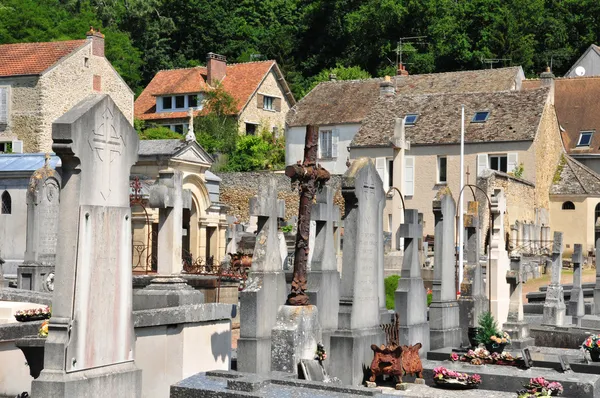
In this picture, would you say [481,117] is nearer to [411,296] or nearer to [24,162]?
[24,162]

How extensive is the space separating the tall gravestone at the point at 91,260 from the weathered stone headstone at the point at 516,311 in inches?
417

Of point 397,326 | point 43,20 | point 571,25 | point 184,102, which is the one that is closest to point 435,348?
point 397,326

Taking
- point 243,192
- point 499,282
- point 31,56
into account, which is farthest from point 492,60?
point 499,282

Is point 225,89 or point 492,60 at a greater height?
point 492,60

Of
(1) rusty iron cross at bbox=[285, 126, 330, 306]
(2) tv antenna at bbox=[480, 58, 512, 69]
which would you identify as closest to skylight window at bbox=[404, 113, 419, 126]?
(2) tv antenna at bbox=[480, 58, 512, 69]

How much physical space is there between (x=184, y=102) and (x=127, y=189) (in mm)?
54349

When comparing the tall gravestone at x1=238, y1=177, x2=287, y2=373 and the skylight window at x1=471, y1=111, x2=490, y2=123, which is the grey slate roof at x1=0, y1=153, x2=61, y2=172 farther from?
the skylight window at x1=471, y1=111, x2=490, y2=123

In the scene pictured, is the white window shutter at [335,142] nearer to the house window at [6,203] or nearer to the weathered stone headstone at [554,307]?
the house window at [6,203]

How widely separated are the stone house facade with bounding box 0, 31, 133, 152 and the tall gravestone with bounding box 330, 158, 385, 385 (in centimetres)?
3948

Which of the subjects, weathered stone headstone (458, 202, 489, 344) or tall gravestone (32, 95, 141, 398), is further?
weathered stone headstone (458, 202, 489, 344)

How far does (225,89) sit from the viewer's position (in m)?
62.5

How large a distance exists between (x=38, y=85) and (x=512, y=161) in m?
24.0

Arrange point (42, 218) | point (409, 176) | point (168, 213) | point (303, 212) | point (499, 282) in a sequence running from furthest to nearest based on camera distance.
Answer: point (409, 176)
point (42, 218)
point (499, 282)
point (303, 212)
point (168, 213)

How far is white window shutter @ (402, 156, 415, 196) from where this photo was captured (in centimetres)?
4788
